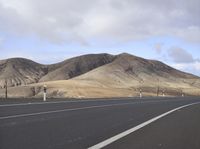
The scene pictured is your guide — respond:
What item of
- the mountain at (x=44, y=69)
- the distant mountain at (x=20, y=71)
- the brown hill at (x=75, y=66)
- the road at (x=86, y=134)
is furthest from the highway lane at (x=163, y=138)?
the brown hill at (x=75, y=66)

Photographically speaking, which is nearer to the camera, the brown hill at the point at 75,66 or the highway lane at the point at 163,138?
the highway lane at the point at 163,138

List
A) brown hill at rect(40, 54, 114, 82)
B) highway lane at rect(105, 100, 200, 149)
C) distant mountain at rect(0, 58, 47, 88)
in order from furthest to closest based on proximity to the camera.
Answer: brown hill at rect(40, 54, 114, 82)
distant mountain at rect(0, 58, 47, 88)
highway lane at rect(105, 100, 200, 149)

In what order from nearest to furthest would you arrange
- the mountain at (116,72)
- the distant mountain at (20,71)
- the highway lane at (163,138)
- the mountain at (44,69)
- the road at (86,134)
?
1. the road at (86,134)
2. the highway lane at (163,138)
3. the mountain at (116,72)
4. the distant mountain at (20,71)
5. the mountain at (44,69)

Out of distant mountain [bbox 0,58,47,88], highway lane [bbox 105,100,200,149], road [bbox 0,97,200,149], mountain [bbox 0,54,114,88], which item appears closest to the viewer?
road [bbox 0,97,200,149]

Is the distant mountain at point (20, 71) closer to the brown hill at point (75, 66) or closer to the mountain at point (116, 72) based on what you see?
the mountain at point (116, 72)

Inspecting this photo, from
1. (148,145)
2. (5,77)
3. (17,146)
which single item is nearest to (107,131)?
(148,145)

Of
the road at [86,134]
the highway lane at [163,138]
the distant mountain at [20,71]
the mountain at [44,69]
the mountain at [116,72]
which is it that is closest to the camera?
the road at [86,134]

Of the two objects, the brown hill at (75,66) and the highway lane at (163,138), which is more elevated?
the brown hill at (75,66)

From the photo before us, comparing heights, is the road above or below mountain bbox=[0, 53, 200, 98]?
below

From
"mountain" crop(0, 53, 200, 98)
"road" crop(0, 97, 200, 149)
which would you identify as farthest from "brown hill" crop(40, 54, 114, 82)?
"road" crop(0, 97, 200, 149)

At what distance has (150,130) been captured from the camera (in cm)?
1511

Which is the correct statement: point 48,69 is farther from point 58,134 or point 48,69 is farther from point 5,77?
point 58,134

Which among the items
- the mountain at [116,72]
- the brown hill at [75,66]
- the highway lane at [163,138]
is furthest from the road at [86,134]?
the brown hill at [75,66]

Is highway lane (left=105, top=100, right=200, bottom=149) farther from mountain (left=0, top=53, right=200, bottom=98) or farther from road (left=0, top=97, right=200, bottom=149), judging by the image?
mountain (left=0, top=53, right=200, bottom=98)
